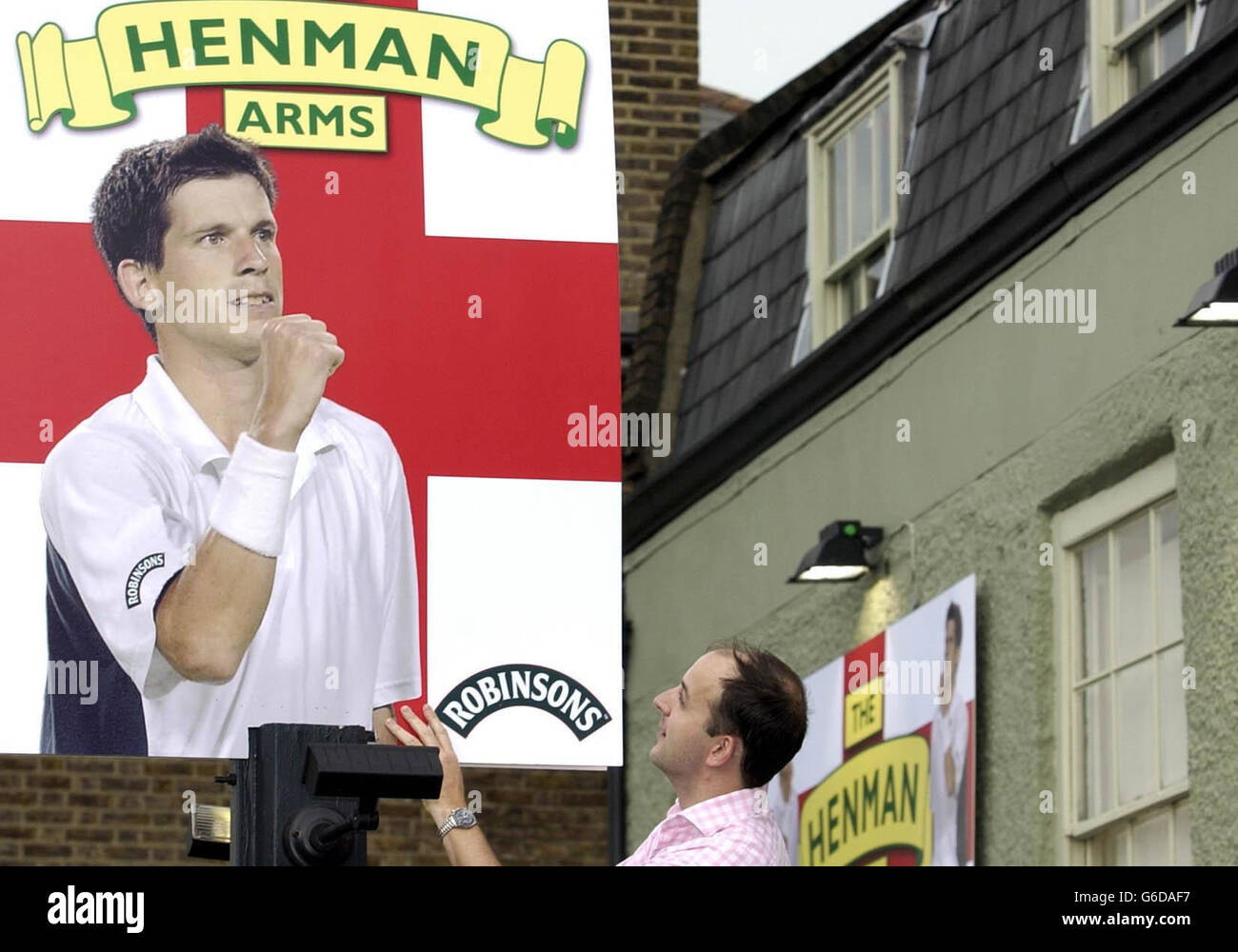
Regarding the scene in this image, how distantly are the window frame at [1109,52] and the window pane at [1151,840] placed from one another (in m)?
2.56

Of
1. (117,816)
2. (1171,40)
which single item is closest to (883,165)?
(1171,40)

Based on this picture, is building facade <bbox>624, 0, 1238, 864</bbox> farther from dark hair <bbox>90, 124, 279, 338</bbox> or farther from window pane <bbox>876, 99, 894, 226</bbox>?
dark hair <bbox>90, 124, 279, 338</bbox>

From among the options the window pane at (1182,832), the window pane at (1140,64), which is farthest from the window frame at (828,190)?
the window pane at (1182,832)

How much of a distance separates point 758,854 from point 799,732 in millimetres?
362

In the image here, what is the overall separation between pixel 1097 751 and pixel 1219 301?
2115 mm

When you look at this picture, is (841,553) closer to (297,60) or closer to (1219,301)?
(1219,301)

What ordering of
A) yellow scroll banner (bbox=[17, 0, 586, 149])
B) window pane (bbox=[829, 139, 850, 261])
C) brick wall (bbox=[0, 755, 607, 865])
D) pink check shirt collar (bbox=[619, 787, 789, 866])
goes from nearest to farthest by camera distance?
pink check shirt collar (bbox=[619, 787, 789, 866]) < yellow scroll banner (bbox=[17, 0, 586, 149]) < window pane (bbox=[829, 139, 850, 261]) < brick wall (bbox=[0, 755, 607, 865])

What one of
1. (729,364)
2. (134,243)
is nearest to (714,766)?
(134,243)

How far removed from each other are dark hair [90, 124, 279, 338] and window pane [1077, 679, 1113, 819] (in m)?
4.53

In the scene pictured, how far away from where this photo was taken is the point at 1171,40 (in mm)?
9664

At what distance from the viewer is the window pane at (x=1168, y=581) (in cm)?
906

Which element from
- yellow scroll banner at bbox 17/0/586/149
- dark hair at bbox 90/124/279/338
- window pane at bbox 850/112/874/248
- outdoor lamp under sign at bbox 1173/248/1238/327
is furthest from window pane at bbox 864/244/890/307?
dark hair at bbox 90/124/279/338

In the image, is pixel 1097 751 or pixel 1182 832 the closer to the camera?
pixel 1182 832

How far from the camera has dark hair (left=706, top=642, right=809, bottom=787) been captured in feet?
17.5
